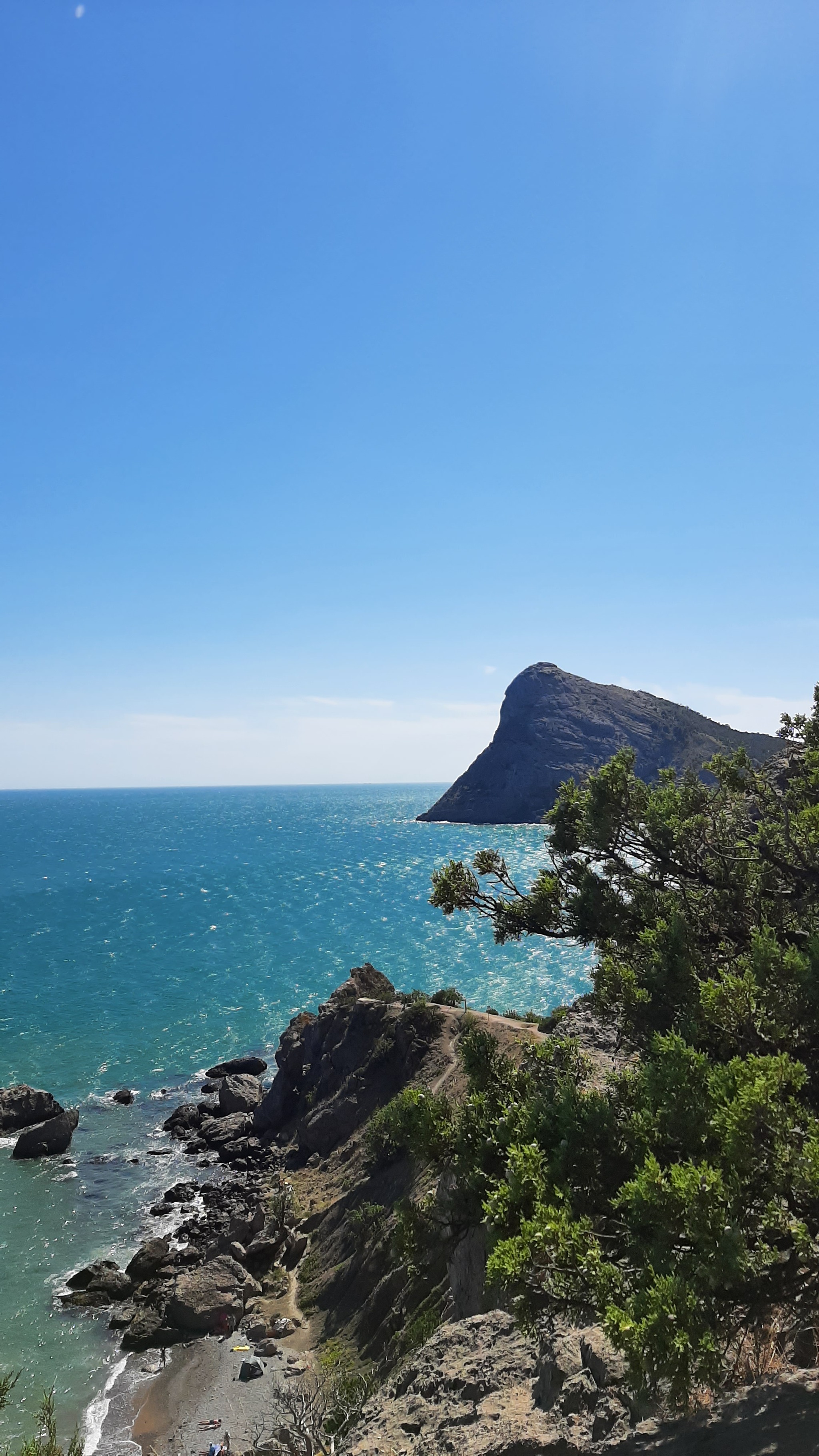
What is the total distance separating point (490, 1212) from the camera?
10.9 metres

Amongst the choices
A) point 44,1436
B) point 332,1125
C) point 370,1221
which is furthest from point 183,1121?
point 44,1436

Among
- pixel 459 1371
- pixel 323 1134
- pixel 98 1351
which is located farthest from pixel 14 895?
pixel 459 1371

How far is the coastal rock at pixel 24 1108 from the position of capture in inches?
2142

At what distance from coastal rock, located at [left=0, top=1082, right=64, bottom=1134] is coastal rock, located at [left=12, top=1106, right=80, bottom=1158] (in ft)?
5.53

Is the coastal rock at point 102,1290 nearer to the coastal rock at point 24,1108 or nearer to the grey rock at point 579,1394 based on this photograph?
the coastal rock at point 24,1108

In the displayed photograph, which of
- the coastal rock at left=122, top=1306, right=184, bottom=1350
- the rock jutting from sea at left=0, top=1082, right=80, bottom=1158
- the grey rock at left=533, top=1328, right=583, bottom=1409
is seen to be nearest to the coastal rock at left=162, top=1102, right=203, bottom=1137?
the rock jutting from sea at left=0, top=1082, right=80, bottom=1158

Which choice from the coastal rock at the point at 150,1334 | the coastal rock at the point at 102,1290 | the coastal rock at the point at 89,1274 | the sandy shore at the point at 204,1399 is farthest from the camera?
the coastal rock at the point at 89,1274

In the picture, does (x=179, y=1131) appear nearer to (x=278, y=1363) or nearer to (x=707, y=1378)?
(x=278, y=1363)

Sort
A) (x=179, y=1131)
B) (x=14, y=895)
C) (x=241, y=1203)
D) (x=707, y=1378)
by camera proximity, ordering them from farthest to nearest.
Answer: (x=14, y=895), (x=179, y=1131), (x=241, y=1203), (x=707, y=1378)

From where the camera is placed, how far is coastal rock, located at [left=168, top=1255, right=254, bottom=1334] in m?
33.7

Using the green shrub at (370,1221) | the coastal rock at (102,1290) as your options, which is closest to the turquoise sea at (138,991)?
the coastal rock at (102,1290)

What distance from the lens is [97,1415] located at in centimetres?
2925

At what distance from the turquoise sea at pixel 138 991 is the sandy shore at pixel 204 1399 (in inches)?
91.5

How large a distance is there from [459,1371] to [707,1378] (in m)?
15.1
